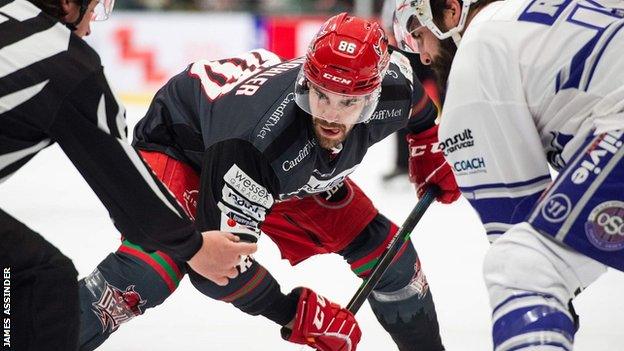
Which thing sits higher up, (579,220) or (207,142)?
(579,220)

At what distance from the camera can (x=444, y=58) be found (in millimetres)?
2225

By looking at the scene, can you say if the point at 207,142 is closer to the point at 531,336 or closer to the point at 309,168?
the point at 309,168

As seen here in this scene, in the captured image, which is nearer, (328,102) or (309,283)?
(328,102)

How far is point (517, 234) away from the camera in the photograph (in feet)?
5.62

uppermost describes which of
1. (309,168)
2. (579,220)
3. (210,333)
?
(579,220)

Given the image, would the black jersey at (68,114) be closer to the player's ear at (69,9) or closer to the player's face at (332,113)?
the player's ear at (69,9)

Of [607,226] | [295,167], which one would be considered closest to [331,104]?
[295,167]

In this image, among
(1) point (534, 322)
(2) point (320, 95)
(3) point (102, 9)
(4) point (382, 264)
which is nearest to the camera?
(1) point (534, 322)

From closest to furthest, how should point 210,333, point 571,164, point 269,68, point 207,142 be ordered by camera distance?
point 571,164, point 207,142, point 269,68, point 210,333

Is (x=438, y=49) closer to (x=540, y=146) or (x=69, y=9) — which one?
(x=540, y=146)

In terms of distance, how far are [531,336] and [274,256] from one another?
7.98ft

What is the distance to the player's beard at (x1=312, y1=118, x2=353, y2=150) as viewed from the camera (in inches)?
93.6

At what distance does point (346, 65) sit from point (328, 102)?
97 millimetres

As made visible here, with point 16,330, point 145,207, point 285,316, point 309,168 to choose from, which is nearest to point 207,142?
point 309,168
